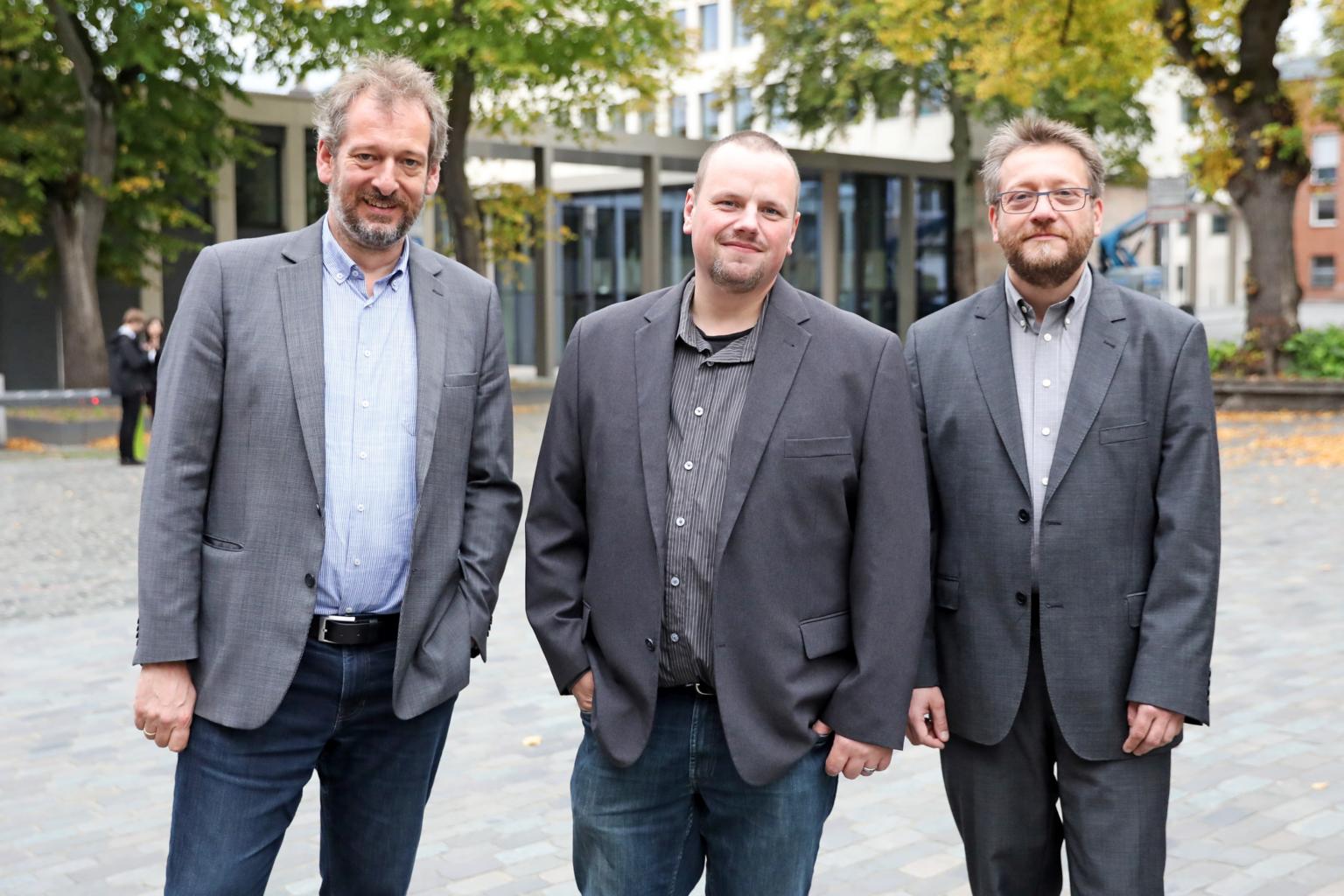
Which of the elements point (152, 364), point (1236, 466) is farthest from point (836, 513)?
point (152, 364)

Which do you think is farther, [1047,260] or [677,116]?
[677,116]

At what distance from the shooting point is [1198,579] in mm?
3133

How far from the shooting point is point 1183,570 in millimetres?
3133

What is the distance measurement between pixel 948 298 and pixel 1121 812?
46593 mm

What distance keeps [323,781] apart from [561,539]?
2.59 feet

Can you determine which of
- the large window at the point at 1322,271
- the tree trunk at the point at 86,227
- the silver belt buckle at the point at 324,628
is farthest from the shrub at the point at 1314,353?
the large window at the point at 1322,271

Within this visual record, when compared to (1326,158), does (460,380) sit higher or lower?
lower

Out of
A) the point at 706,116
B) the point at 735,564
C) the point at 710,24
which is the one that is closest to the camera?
the point at 735,564

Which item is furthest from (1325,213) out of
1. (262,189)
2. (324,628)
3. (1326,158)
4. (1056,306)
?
(324,628)

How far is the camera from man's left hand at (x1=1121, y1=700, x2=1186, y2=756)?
10.3 ft

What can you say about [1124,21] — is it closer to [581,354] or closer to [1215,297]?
[581,354]

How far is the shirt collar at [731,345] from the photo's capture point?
10.1 feet

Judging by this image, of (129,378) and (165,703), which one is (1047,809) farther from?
(129,378)

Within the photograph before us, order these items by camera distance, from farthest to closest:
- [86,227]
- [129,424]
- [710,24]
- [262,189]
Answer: [710,24] → [262,189] → [86,227] → [129,424]
